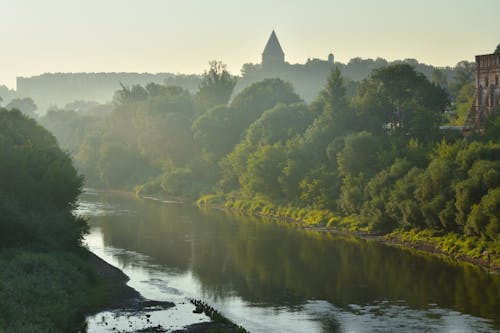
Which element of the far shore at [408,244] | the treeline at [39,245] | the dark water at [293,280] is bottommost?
the dark water at [293,280]

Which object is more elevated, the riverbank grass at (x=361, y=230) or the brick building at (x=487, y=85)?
the brick building at (x=487, y=85)

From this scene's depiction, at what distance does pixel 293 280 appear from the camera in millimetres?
57750

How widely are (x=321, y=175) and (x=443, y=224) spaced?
24.5m

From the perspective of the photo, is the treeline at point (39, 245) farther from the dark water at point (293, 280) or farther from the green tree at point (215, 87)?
the green tree at point (215, 87)

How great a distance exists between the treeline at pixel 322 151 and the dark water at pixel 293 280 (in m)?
5.70

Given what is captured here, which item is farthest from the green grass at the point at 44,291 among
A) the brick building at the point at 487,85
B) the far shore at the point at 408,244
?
the brick building at the point at 487,85

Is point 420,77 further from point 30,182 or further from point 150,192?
point 30,182

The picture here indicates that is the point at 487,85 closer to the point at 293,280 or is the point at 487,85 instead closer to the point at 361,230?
the point at 361,230

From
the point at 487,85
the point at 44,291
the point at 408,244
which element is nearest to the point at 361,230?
the point at 408,244

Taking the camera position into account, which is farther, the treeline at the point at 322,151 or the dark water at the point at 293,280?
the treeline at the point at 322,151

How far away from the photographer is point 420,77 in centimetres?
10138

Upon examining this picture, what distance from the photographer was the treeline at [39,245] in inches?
1613

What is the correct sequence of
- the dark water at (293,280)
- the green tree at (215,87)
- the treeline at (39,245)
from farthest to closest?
1. the green tree at (215,87)
2. the dark water at (293,280)
3. the treeline at (39,245)

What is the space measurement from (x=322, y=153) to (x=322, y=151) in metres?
0.25
